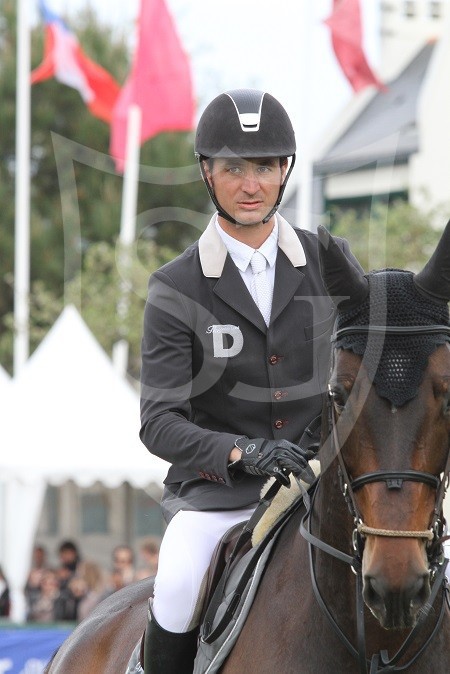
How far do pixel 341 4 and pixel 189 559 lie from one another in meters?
15.3

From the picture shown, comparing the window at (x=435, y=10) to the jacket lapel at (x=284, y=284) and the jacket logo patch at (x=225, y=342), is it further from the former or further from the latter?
the jacket logo patch at (x=225, y=342)

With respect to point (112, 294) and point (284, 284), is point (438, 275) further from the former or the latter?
point (112, 294)

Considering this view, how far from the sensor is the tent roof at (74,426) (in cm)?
1513

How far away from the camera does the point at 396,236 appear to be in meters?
20.7

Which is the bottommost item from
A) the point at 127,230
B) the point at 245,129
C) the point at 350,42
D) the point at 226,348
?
the point at 226,348

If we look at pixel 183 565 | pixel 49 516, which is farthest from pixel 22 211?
pixel 183 565

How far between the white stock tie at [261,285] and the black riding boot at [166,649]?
1.28 metres

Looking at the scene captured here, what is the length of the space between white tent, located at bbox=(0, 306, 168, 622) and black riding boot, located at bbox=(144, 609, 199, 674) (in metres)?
9.84

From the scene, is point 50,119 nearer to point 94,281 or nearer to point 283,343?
point 94,281

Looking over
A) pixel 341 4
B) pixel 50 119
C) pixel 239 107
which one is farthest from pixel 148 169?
pixel 239 107

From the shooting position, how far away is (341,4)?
18781 millimetres

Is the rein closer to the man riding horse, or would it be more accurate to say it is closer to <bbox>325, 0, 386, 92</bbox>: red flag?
the man riding horse

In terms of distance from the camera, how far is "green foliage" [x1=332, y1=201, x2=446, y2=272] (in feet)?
66.2

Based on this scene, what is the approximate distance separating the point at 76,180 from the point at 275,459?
34.7 m
